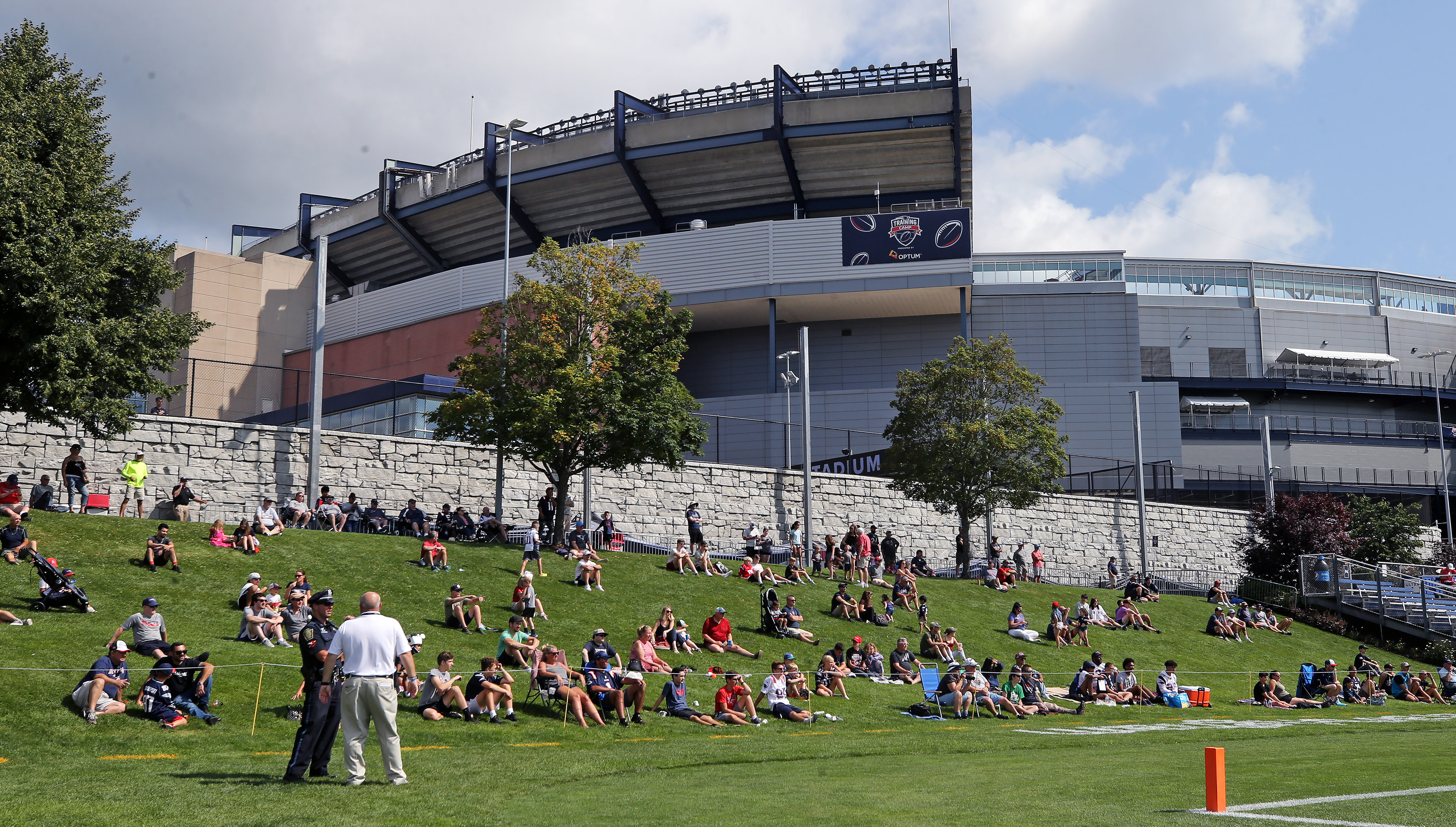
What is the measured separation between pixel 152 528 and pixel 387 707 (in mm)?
15320

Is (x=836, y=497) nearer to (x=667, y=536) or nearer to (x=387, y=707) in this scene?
(x=667, y=536)

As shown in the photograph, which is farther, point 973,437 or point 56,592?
point 973,437

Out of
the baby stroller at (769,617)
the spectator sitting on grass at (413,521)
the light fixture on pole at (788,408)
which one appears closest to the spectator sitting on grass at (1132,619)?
the light fixture on pole at (788,408)

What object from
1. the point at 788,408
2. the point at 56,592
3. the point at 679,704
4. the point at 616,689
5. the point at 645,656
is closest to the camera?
the point at 616,689

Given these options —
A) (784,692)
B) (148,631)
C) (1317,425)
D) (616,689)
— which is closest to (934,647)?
(784,692)

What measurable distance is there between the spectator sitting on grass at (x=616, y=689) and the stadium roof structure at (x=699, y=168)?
38.8 metres

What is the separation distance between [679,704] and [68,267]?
12.3 m

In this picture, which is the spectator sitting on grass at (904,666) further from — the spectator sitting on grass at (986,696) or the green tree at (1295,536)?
the green tree at (1295,536)

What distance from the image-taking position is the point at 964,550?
113 feet

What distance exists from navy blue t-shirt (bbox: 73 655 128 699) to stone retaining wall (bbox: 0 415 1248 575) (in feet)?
42.3

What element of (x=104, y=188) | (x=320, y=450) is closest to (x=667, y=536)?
(x=320, y=450)

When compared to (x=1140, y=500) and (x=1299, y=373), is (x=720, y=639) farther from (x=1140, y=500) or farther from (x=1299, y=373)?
(x=1299, y=373)

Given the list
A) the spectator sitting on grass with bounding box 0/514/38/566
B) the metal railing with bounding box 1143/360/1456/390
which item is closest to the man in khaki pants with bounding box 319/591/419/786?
the spectator sitting on grass with bounding box 0/514/38/566

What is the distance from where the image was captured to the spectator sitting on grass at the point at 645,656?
17.6m
